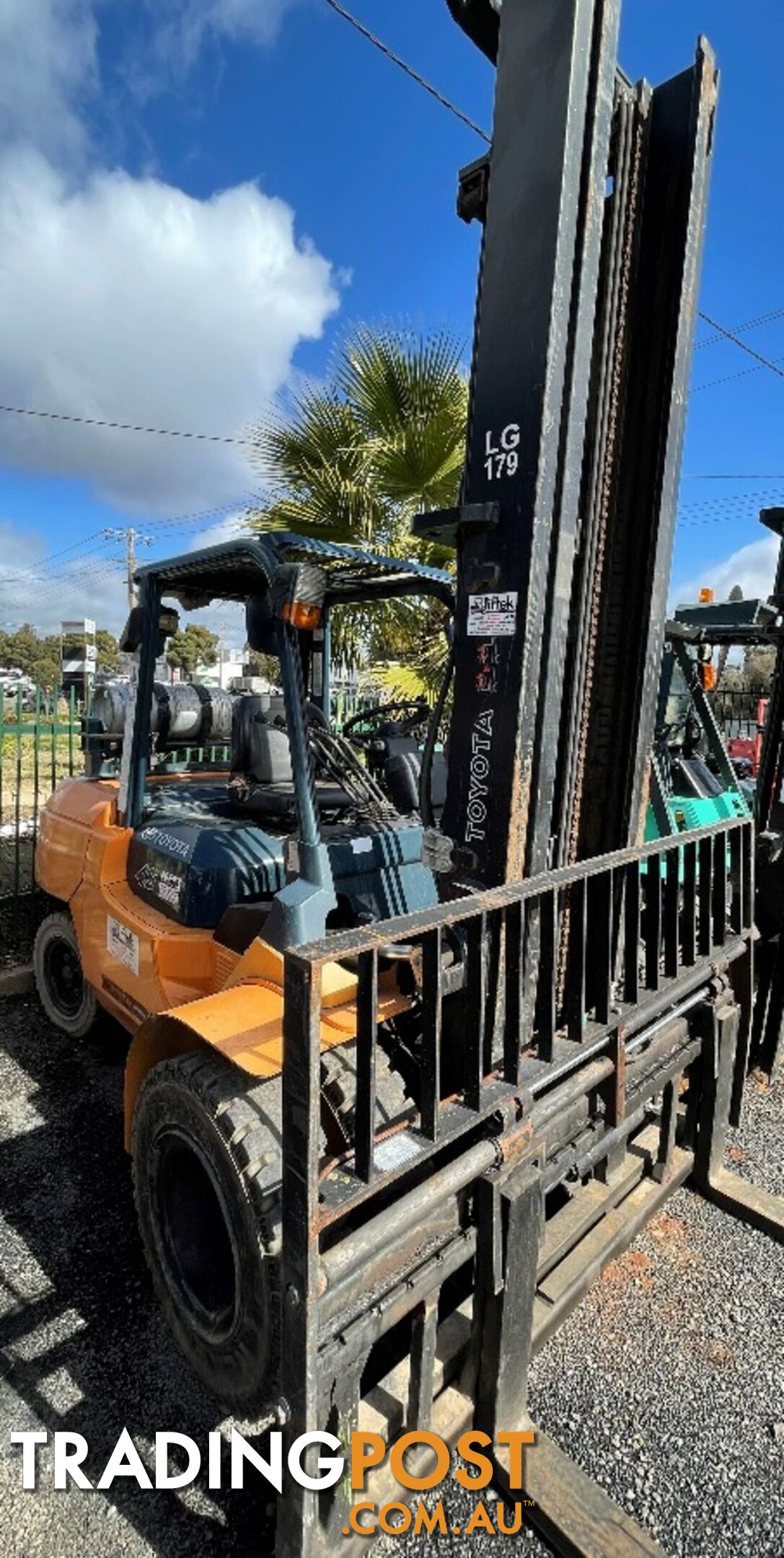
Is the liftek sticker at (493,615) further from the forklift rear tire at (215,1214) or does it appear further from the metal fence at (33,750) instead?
the metal fence at (33,750)

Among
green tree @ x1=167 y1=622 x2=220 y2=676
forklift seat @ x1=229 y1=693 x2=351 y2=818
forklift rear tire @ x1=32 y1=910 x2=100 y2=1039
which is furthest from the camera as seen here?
green tree @ x1=167 y1=622 x2=220 y2=676

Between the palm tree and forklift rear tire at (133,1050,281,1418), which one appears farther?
Answer: the palm tree

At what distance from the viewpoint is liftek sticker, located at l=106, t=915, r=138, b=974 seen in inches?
126

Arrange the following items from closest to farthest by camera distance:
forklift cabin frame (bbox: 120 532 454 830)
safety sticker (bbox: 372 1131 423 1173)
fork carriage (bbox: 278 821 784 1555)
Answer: fork carriage (bbox: 278 821 784 1555)
safety sticker (bbox: 372 1131 423 1173)
forklift cabin frame (bbox: 120 532 454 830)

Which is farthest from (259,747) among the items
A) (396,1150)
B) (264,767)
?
(396,1150)

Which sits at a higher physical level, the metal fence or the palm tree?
the palm tree

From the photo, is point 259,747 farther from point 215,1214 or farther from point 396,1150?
point 396,1150

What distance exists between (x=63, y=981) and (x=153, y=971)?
6.95 feet

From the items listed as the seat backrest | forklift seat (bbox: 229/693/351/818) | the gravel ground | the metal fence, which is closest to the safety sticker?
the gravel ground

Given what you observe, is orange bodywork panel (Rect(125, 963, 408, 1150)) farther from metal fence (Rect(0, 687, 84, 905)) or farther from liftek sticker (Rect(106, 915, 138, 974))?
metal fence (Rect(0, 687, 84, 905))

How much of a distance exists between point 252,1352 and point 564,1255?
3.52 ft

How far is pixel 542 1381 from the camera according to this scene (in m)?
2.39

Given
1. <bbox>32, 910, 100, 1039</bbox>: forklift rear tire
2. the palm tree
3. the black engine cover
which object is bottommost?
<bbox>32, 910, 100, 1039</bbox>: forklift rear tire

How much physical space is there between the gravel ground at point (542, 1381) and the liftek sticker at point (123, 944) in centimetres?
94
